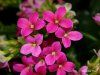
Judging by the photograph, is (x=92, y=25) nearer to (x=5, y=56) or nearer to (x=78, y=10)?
(x=78, y=10)

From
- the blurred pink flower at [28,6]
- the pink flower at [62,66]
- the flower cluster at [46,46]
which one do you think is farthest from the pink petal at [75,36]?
the blurred pink flower at [28,6]

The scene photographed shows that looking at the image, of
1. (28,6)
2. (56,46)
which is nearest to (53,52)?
(56,46)

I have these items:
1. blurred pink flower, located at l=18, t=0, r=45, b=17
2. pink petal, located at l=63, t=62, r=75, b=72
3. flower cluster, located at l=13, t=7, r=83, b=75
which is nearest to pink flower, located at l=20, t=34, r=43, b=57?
flower cluster, located at l=13, t=7, r=83, b=75

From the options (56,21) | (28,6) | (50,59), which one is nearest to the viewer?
(50,59)

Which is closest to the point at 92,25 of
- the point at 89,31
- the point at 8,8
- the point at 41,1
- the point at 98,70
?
the point at 89,31

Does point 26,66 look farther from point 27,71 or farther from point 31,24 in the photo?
point 31,24

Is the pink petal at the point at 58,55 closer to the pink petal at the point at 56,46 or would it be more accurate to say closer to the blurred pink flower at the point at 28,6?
the pink petal at the point at 56,46
